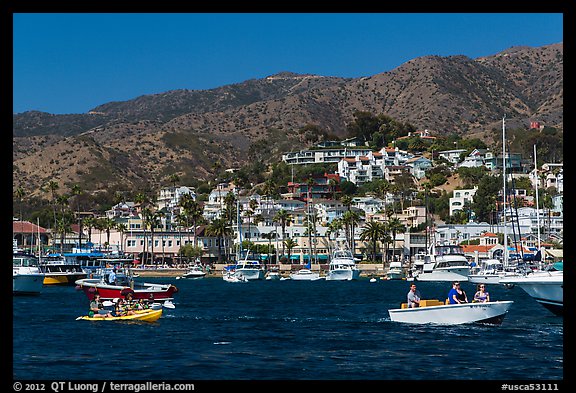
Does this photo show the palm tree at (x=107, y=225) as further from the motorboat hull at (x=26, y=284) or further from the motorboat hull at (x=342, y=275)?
the motorboat hull at (x=26, y=284)

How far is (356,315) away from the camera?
52531 mm

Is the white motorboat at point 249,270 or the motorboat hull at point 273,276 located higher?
the white motorboat at point 249,270

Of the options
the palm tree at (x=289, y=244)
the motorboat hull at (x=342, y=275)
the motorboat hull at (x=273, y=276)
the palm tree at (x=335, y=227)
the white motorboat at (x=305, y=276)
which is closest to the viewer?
the motorboat hull at (x=342, y=275)

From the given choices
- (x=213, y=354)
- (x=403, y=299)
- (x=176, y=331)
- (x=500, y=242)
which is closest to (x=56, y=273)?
(x=403, y=299)

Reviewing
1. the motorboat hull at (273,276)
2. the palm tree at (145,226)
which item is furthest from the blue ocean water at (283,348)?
the palm tree at (145,226)

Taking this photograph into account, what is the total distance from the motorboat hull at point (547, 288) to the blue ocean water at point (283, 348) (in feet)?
3.03

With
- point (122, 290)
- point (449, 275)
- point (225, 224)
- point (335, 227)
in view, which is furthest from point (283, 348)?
point (335, 227)

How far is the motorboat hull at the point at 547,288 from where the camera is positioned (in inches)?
1743

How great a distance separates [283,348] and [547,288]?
16.3 metres

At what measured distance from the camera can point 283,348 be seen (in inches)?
1377

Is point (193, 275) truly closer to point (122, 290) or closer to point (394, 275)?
point (394, 275)
